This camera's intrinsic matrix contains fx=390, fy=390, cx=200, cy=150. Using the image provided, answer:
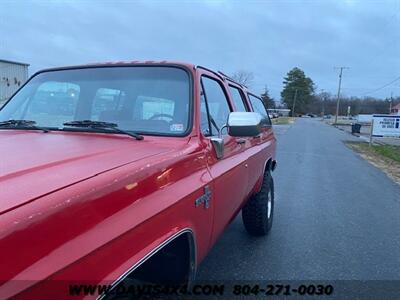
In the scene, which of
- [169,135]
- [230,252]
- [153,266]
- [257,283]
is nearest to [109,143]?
[169,135]

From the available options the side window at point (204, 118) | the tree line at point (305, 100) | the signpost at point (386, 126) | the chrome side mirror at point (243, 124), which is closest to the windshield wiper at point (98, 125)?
the side window at point (204, 118)

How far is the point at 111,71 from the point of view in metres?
2.96

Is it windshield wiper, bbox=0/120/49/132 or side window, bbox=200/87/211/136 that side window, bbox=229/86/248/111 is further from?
windshield wiper, bbox=0/120/49/132

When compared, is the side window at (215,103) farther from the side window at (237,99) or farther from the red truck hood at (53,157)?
the red truck hood at (53,157)

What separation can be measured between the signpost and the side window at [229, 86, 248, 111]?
1881cm

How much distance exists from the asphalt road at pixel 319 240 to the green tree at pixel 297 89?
119m

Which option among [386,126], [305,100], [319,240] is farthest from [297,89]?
[319,240]

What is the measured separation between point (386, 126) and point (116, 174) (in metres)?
22.6

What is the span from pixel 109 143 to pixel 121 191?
0.74 meters

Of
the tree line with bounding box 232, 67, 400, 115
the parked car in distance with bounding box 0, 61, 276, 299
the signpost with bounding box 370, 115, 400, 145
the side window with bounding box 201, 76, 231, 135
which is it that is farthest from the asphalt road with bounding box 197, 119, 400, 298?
the tree line with bounding box 232, 67, 400, 115

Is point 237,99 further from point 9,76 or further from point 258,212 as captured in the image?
point 9,76

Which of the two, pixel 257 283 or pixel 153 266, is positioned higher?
pixel 153 266

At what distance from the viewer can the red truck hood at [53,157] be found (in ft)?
4.33

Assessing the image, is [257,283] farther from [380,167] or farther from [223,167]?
[380,167]
